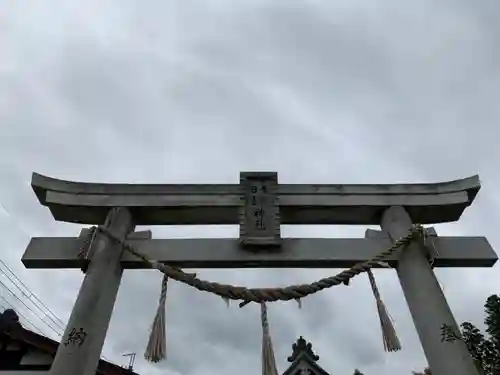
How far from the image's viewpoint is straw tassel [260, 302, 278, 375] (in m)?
2.99

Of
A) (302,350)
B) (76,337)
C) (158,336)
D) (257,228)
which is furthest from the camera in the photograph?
(302,350)

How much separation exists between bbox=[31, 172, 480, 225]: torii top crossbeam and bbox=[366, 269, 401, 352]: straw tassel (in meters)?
0.75

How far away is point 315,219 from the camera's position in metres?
3.98

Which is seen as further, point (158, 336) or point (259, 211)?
point (259, 211)

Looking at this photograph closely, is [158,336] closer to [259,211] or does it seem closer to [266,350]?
[266,350]

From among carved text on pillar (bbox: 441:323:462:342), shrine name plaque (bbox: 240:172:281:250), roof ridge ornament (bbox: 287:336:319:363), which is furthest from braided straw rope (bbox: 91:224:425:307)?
roof ridge ornament (bbox: 287:336:319:363)

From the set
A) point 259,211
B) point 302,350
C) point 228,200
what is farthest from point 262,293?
point 302,350

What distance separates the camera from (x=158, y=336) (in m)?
3.15

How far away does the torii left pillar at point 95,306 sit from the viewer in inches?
115

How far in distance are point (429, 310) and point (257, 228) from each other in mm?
1510

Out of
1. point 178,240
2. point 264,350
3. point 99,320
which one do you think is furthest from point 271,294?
point 99,320

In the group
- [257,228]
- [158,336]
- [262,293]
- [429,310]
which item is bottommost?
[158,336]

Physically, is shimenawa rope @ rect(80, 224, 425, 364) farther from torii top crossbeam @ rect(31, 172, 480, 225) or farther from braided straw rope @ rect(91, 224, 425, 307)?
torii top crossbeam @ rect(31, 172, 480, 225)

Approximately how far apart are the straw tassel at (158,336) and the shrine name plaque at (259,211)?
80 centimetres
